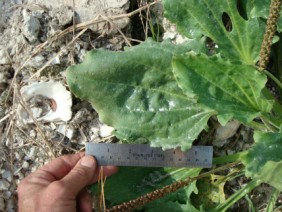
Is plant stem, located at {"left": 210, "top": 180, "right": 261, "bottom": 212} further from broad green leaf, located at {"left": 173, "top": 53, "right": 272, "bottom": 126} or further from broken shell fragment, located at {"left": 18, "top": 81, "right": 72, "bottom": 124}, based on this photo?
broken shell fragment, located at {"left": 18, "top": 81, "right": 72, "bottom": 124}

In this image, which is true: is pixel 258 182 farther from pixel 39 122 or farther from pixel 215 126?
pixel 39 122

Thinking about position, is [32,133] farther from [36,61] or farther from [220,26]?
[220,26]

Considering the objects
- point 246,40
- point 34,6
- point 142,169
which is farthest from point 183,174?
point 34,6

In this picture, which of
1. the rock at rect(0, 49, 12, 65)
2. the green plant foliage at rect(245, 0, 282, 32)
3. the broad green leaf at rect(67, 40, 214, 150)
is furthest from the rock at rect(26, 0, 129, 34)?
the green plant foliage at rect(245, 0, 282, 32)

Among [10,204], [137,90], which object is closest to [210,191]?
[137,90]

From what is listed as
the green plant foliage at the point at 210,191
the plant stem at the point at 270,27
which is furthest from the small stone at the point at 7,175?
the plant stem at the point at 270,27

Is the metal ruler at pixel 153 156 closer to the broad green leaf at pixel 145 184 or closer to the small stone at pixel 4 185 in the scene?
the broad green leaf at pixel 145 184

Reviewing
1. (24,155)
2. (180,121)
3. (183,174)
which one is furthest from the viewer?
(24,155)
